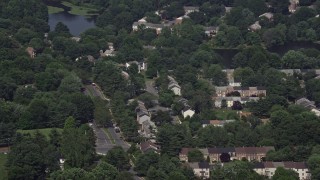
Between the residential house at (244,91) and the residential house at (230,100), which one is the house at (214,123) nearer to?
the residential house at (230,100)

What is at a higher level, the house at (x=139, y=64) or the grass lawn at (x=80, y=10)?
the grass lawn at (x=80, y=10)

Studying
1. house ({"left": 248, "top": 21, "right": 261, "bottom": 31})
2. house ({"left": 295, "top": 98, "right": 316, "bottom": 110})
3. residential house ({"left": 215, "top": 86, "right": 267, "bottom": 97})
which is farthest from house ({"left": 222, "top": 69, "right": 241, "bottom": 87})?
house ({"left": 248, "top": 21, "right": 261, "bottom": 31})

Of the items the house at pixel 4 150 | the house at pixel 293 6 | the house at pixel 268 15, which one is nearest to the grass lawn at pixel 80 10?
the house at pixel 268 15

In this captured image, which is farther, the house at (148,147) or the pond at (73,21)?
the pond at (73,21)

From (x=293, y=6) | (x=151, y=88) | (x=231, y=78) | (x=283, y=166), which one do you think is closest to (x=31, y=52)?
(x=151, y=88)

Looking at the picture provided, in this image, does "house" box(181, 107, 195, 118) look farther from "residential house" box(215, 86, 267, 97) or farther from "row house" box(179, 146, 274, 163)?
"row house" box(179, 146, 274, 163)
